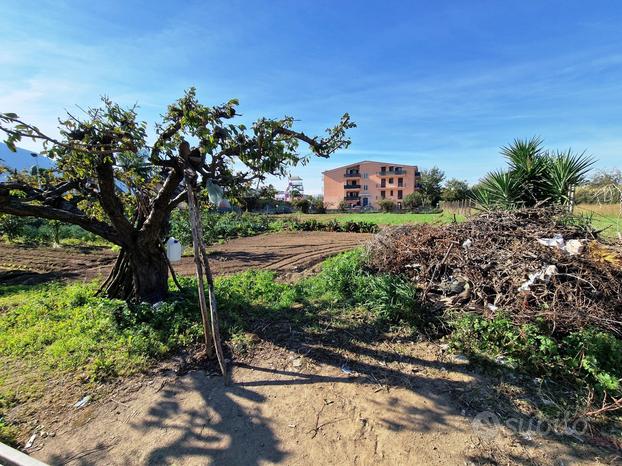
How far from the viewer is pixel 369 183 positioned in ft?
193

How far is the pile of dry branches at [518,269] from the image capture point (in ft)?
11.3

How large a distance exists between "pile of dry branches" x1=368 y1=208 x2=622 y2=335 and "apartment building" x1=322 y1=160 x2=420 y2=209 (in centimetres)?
5020

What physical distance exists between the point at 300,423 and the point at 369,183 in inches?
2293

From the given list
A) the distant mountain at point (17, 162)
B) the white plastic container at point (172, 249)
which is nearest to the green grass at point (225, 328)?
the white plastic container at point (172, 249)

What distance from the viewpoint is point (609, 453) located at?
2.22 m

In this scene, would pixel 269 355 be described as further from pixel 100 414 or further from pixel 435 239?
pixel 435 239

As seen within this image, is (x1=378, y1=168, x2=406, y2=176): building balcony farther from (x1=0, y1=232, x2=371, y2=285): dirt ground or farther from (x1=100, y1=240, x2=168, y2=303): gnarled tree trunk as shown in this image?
(x1=100, y1=240, x2=168, y2=303): gnarled tree trunk

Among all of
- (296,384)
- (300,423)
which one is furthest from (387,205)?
(300,423)

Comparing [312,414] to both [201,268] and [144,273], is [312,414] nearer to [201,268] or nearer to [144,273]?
[201,268]

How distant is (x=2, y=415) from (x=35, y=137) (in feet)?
8.47

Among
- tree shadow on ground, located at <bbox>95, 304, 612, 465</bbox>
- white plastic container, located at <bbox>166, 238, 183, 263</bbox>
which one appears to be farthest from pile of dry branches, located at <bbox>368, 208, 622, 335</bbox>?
white plastic container, located at <bbox>166, 238, 183, 263</bbox>

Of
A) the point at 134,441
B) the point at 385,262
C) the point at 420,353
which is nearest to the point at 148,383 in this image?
the point at 134,441

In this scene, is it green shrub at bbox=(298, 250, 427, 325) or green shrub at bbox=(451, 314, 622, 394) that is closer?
green shrub at bbox=(451, 314, 622, 394)

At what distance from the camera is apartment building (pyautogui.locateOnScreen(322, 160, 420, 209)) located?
56625 millimetres
